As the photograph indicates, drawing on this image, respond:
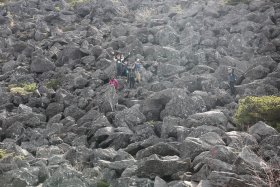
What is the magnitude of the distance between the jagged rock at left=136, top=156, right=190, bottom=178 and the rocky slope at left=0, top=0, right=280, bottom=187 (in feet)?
0.14

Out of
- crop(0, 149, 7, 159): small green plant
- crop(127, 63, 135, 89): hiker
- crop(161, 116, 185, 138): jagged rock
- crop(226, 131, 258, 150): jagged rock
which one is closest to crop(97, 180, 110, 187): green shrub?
crop(226, 131, 258, 150): jagged rock

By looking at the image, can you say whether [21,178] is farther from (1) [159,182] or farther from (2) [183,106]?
(2) [183,106]

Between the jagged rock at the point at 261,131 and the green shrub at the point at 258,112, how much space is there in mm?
1317

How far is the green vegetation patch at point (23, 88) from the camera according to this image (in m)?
30.2

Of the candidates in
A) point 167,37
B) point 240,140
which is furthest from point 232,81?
point 167,37

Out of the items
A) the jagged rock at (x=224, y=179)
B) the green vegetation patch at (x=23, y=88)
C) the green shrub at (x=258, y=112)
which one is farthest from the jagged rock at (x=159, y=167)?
the green vegetation patch at (x=23, y=88)

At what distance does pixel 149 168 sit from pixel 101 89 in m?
14.2

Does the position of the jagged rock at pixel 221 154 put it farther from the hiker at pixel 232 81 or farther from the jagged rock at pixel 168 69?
the jagged rock at pixel 168 69

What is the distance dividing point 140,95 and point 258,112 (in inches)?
333

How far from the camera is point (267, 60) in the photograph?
28891 mm

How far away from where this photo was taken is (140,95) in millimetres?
27297

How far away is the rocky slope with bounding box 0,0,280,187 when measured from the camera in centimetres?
1569

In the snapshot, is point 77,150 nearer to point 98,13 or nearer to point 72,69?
point 72,69

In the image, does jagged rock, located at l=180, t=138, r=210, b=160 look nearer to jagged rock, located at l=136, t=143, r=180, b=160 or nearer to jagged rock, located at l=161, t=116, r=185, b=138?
jagged rock, located at l=136, t=143, r=180, b=160
